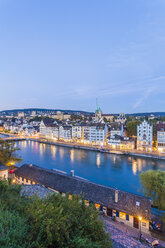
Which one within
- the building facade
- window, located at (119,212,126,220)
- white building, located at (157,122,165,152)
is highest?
white building, located at (157,122,165,152)

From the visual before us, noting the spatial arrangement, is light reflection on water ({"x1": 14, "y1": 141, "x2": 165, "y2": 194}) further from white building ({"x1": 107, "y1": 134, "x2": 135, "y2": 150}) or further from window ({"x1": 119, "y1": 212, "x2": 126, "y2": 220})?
window ({"x1": 119, "y1": 212, "x2": 126, "y2": 220})

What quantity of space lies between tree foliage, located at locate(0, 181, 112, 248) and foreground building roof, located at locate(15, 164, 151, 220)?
10.1 feet

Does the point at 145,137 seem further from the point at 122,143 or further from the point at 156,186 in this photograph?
the point at 156,186

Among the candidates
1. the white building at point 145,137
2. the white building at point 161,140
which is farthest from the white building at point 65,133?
the white building at point 161,140

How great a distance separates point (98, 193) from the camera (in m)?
11.6

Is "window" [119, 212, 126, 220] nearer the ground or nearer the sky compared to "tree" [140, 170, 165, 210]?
nearer the ground

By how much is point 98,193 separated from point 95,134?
33.1m

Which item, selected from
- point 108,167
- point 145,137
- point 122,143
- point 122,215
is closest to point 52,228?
point 122,215

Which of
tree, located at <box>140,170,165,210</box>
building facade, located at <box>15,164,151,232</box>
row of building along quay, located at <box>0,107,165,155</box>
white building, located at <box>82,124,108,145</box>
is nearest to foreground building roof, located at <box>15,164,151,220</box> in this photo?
building facade, located at <box>15,164,151,232</box>

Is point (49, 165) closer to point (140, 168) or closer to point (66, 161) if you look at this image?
point (66, 161)

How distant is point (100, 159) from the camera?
99.1 feet

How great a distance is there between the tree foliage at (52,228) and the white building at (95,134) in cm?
3854

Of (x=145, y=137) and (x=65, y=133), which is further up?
(x=65, y=133)

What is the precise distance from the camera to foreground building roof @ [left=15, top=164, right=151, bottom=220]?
10.1m
